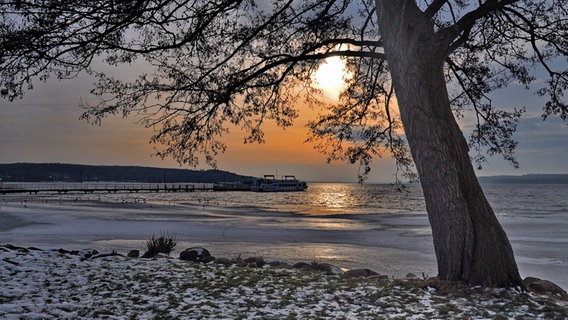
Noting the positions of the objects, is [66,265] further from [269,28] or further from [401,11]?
[401,11]

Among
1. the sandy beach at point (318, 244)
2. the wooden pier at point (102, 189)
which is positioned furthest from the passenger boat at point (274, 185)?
the sandy beach at point (318, 244)

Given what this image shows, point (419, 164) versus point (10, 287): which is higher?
point (419, 164)

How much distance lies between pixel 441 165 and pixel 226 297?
11.9 ft

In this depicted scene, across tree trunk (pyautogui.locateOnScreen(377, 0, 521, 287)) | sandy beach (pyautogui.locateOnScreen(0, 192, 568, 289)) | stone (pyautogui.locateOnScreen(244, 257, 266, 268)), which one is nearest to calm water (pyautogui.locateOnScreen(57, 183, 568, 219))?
sandy beach (pyautogui.locateOnScreen(0, 192, 568, 289))

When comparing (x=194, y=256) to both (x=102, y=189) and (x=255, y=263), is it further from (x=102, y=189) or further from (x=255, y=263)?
(x=102, y=189)

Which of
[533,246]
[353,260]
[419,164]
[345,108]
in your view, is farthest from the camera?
[533,246]

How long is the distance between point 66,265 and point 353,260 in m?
9.03

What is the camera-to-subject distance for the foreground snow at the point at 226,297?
5.22 m

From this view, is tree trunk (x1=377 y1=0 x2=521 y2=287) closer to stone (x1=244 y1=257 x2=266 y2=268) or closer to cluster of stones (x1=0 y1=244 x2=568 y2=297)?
cluster of stones (x1=0 y1=244 x2=568 y2=297)

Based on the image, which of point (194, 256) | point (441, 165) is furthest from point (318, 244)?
point (441, 165)

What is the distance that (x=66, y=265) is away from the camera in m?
7.91

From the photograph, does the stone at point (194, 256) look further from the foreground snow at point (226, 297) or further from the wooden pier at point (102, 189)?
the wooden pier at point (102, 189)

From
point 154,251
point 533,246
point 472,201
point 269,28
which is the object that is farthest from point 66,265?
point 533,246

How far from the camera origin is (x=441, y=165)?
6.75 m
